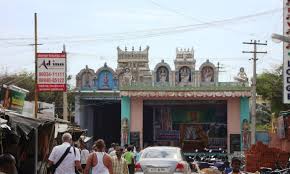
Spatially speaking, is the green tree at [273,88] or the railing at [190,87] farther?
the green tree at [273,88]

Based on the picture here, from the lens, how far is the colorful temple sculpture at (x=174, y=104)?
47.5m

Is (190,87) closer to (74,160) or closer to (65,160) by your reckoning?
(74,160)

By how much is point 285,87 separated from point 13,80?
40.3 meters

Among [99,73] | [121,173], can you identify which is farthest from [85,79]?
[121,173]

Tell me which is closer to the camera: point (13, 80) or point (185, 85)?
point (185, 85)

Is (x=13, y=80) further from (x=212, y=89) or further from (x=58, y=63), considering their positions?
(x=58, y=63)

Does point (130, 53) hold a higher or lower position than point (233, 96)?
higher

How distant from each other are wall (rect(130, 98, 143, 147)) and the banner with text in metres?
21.3

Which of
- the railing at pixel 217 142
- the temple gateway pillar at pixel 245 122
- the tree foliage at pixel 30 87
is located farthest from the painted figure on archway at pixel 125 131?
the tree foliage at pixel 30 87

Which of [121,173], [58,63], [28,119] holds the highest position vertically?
[58,63]

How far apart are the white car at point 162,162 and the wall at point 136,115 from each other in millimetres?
28191

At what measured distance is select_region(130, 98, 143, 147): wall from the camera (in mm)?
48250

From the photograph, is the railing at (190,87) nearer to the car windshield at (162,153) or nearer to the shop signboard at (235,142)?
the shop signboard at (235,142)

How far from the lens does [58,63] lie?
2700cm
